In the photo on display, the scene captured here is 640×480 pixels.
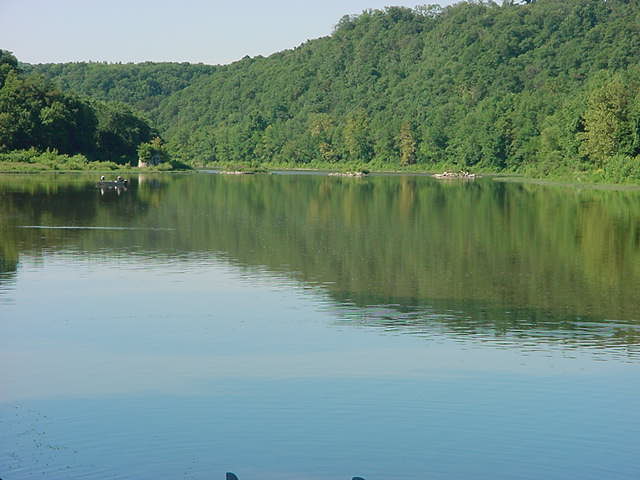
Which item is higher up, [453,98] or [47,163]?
[453,98]

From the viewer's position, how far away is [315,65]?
191375mm

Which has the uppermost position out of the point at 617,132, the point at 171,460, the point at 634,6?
the point at 634,6

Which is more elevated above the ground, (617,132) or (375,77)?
(375,77)

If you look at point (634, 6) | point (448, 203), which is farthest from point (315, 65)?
point (448, 203)

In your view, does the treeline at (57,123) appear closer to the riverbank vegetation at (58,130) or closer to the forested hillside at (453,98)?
the riverbank vegetation at (58,130)

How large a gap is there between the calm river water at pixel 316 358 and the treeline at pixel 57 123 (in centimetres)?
7534

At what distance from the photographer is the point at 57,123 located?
10600cm

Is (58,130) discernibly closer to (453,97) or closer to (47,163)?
(47,163)

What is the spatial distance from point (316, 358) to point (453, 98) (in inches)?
5220

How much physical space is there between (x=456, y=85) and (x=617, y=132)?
74934mm

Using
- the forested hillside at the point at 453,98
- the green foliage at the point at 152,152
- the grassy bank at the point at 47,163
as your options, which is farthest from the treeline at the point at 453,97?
the grassy bank at the point at 47,163

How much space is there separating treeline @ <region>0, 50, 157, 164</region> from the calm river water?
247ft

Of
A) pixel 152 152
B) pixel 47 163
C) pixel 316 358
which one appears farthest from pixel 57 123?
pixel 316 358

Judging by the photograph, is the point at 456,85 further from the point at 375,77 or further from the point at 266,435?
the point at 266,435
